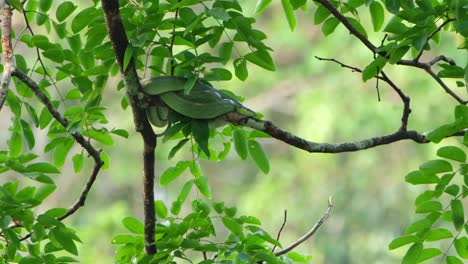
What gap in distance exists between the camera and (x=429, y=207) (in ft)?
5.03

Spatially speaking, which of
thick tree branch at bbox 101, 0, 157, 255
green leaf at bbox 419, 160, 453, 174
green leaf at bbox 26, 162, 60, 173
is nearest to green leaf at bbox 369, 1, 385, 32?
green leaf at bbox 419, 160, 453, 174

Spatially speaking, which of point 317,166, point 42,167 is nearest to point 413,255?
point 42,167

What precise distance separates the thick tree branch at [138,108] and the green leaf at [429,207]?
0.48m

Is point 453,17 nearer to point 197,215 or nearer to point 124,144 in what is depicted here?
point 197,215

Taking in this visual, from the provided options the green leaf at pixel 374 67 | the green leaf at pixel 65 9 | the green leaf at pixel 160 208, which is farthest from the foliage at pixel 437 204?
the green leaf at pixel 65 9

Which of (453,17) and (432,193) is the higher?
(453,17)

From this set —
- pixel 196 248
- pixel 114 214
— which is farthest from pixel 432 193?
pixel 114 214

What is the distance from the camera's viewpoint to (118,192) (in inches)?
343

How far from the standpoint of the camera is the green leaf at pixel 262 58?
1.46m

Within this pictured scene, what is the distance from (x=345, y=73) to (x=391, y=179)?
3.78ft

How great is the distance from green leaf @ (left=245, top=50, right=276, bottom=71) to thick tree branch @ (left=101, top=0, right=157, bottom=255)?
8.7 inches

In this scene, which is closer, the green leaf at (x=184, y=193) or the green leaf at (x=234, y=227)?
the green leaf at (x=234, y=227)

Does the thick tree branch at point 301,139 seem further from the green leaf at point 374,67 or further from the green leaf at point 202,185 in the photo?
the green leaf at point 202,185

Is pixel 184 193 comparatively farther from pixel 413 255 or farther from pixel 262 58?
pixel 413 255
